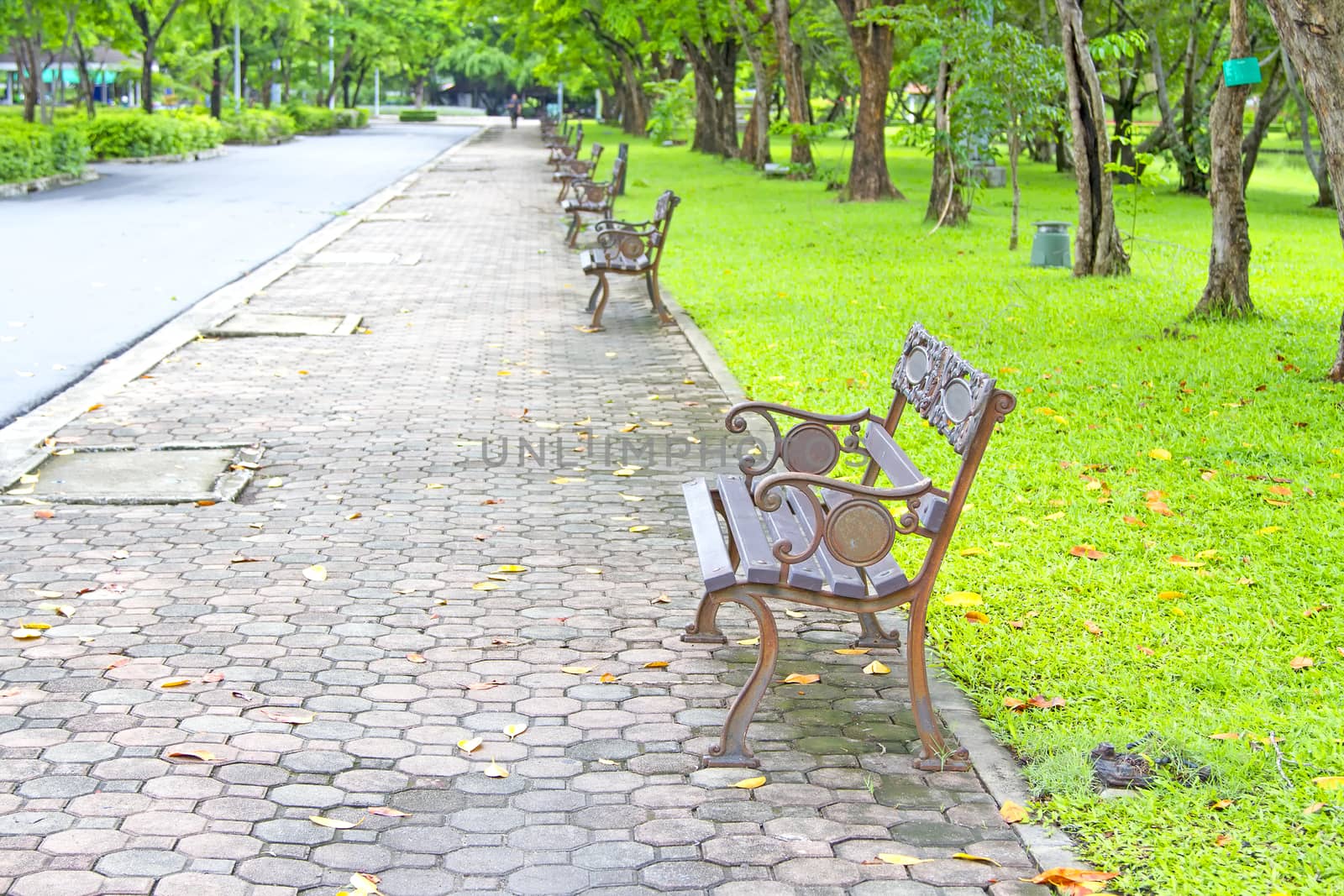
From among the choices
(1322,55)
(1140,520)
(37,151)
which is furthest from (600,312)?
(37,151)

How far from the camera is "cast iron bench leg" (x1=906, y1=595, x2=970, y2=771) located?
3.95 meters

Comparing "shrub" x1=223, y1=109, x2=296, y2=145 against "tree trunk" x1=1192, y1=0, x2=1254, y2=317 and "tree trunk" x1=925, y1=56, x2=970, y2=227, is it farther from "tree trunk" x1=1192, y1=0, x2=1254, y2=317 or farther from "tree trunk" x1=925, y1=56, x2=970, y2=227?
"tree trunk" x1=1192, y1=0, x2=1254, y2=317

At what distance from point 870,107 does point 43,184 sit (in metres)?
15.4

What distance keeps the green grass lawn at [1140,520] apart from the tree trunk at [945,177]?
389 centimetres

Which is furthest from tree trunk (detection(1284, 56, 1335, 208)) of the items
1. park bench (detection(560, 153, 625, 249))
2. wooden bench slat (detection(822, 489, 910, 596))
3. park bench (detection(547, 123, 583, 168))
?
wooden bench slat (detection(822, 489, 910, 596))

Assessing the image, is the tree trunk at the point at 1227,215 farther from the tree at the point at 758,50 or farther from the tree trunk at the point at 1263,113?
the tree at the point at 758,50

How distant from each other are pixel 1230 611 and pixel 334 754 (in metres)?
3.19

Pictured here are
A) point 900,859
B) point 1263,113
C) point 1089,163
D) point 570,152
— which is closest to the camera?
point 900,859

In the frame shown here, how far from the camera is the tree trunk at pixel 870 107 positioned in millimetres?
22125

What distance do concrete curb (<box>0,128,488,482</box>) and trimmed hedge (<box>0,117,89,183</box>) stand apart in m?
9.40

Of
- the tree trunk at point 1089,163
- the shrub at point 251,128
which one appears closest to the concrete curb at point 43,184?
the shrub at point 251,128

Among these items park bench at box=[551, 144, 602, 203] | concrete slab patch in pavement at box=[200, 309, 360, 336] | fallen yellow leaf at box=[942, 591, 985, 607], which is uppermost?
park bench at box=[551, 144, 602, 203]

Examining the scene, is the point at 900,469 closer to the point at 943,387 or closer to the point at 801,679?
the point at 943,387

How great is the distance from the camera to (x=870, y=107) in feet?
75.4
